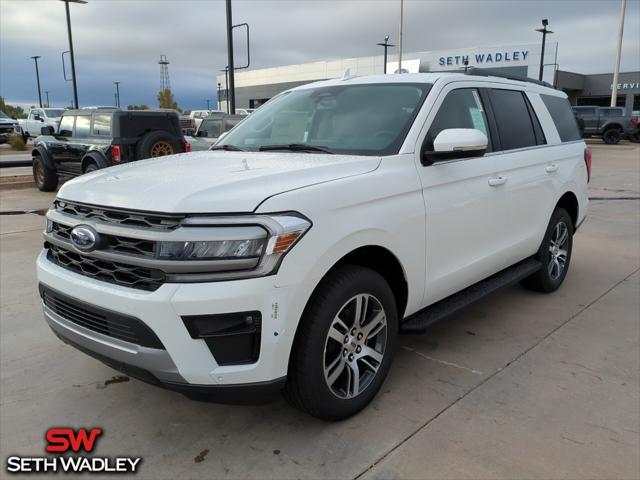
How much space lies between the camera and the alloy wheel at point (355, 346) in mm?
2777

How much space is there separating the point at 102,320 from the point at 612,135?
108 ft

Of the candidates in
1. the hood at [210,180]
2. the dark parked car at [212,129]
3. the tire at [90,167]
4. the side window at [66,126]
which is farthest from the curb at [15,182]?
the hood at [210,180]

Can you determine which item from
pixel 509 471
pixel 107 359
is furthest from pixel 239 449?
pixel 509 471

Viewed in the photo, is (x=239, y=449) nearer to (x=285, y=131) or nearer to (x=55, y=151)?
(x=285, y=131)

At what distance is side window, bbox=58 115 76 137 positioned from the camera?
36.3 ft

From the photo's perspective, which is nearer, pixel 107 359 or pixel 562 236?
pixel 107 359

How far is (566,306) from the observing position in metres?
4.75

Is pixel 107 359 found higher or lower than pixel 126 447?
higher

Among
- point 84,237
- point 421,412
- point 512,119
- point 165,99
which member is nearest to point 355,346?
point 421,412

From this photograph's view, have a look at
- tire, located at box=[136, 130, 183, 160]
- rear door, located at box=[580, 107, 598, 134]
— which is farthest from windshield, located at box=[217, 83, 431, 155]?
rear door, located at box=[580, 107, 598, 134]

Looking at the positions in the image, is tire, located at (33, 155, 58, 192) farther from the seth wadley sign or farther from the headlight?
the seth wadley sign

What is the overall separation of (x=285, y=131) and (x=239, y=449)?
2136 millimetres

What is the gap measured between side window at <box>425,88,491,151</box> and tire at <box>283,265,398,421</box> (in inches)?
41.0

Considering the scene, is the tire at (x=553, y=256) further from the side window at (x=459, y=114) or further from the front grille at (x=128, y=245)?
the front grille at (x=128, y=245)
